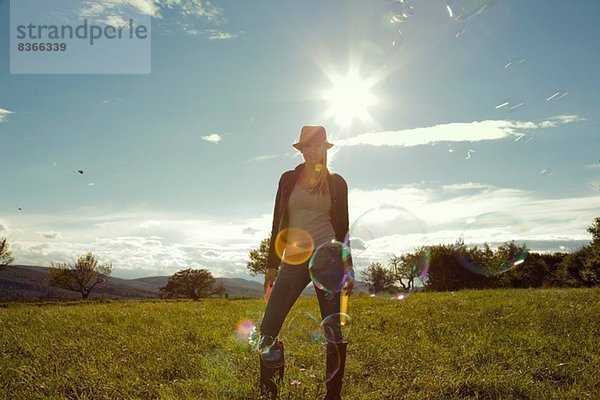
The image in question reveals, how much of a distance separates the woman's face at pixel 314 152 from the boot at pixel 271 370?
7.01 feet

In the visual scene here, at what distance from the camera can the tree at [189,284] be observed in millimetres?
130250

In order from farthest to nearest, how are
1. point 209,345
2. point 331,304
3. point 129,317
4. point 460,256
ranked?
point 460,256
point 129,317
point 209,345
point 331,304

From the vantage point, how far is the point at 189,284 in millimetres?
130250

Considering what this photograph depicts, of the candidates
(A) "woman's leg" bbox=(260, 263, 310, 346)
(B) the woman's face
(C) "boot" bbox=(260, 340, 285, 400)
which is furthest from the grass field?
(B) the woman's face

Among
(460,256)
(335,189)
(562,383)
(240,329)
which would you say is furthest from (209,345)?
(460,256)

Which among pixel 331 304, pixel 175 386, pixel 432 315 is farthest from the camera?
pixel 432 315

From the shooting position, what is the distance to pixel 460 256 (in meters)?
52.7

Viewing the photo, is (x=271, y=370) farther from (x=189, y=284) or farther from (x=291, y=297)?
(x=189, y=284)

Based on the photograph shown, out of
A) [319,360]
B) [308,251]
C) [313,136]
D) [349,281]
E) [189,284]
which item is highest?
[313,136]

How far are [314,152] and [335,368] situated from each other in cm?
245

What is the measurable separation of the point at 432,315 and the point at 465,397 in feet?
23.7

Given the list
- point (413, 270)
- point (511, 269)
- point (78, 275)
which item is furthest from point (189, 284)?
point (413, 270)

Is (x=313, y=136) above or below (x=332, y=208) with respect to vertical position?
above

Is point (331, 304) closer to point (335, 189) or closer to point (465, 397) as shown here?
point (335, 189)
